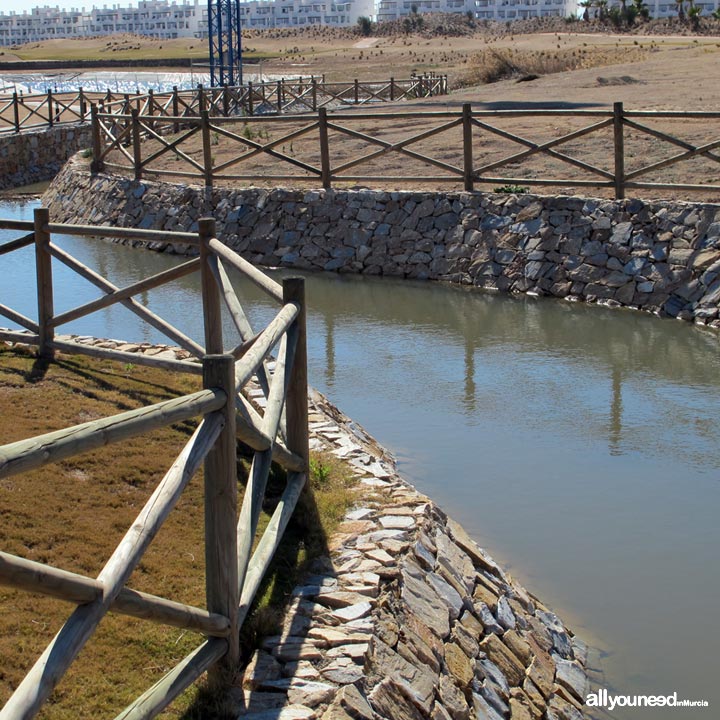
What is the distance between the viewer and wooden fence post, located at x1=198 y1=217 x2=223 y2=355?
707 cm

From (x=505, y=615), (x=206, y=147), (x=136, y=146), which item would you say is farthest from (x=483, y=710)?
(x=136, y=146)

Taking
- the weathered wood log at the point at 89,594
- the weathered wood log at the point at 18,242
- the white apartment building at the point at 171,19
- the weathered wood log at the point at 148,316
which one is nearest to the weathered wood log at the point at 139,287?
the weathered wood log at the point at 148,316

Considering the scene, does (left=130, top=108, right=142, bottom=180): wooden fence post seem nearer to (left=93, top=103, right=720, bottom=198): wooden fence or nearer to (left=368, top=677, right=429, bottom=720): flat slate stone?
(left=93, top=103, right=720, bottom=198): wooden fence

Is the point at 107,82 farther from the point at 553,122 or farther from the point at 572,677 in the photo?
the point at 572,677

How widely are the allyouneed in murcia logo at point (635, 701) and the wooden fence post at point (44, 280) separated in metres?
4.66

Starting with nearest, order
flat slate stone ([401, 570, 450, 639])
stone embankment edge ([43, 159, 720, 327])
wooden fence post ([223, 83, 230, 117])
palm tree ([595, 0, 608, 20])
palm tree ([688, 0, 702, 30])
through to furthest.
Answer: flat slate stone ([401, 570, 450, 639]) → stone embankment edge ([43, 159, 720, 327]) → wooden fence post ([223, 83, 230, 117]) → palm tree ([688, 0, 702, 30]) → palm tree ([595, 0, 608, 20])

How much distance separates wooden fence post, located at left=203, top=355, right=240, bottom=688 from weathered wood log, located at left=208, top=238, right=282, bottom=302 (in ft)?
6.21

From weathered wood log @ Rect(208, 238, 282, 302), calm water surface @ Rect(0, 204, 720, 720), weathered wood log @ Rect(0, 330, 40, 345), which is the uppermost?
weathered wood log @ Rect(208, 238, 282, 302)

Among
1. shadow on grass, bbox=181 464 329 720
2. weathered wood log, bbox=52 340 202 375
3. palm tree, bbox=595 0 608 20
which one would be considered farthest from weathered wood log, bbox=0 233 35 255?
palm tree, bbox=595 0 608 20

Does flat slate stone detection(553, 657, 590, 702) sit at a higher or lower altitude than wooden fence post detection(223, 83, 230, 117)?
lower

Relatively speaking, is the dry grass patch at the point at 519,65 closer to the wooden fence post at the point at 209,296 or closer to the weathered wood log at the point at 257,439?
the wooden fence post at the point at 209,296

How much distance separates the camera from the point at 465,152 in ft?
49.7

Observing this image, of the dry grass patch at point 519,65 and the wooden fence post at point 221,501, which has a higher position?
the dry grass patch at point 519,65

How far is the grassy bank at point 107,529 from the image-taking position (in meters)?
4.12
